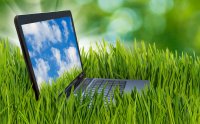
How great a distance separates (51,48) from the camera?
1.44 meters

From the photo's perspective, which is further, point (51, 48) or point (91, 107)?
point (51, 48)

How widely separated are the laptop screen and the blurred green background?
107cm

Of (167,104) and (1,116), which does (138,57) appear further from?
(1,116)

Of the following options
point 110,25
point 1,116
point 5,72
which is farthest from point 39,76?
point 110,25

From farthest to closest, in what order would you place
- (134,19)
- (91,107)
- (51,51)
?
(134,19) < (51,51) < (91,107)

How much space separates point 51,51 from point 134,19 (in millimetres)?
1594

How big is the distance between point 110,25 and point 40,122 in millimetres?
1849

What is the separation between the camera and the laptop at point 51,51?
1215 mm

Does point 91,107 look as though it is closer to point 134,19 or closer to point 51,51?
point 51,51

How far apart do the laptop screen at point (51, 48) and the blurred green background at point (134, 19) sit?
1066 millimetres

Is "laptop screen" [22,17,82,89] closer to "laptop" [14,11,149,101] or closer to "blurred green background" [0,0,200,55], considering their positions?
"laptop" [14,11,149,101]

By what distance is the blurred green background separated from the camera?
2865mm

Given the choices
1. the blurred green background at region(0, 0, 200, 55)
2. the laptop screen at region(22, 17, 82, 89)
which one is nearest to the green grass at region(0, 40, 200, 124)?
the laptop screen at region(22, 17, 82, 89)

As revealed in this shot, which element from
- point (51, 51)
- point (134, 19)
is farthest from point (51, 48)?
point (134, 19)
